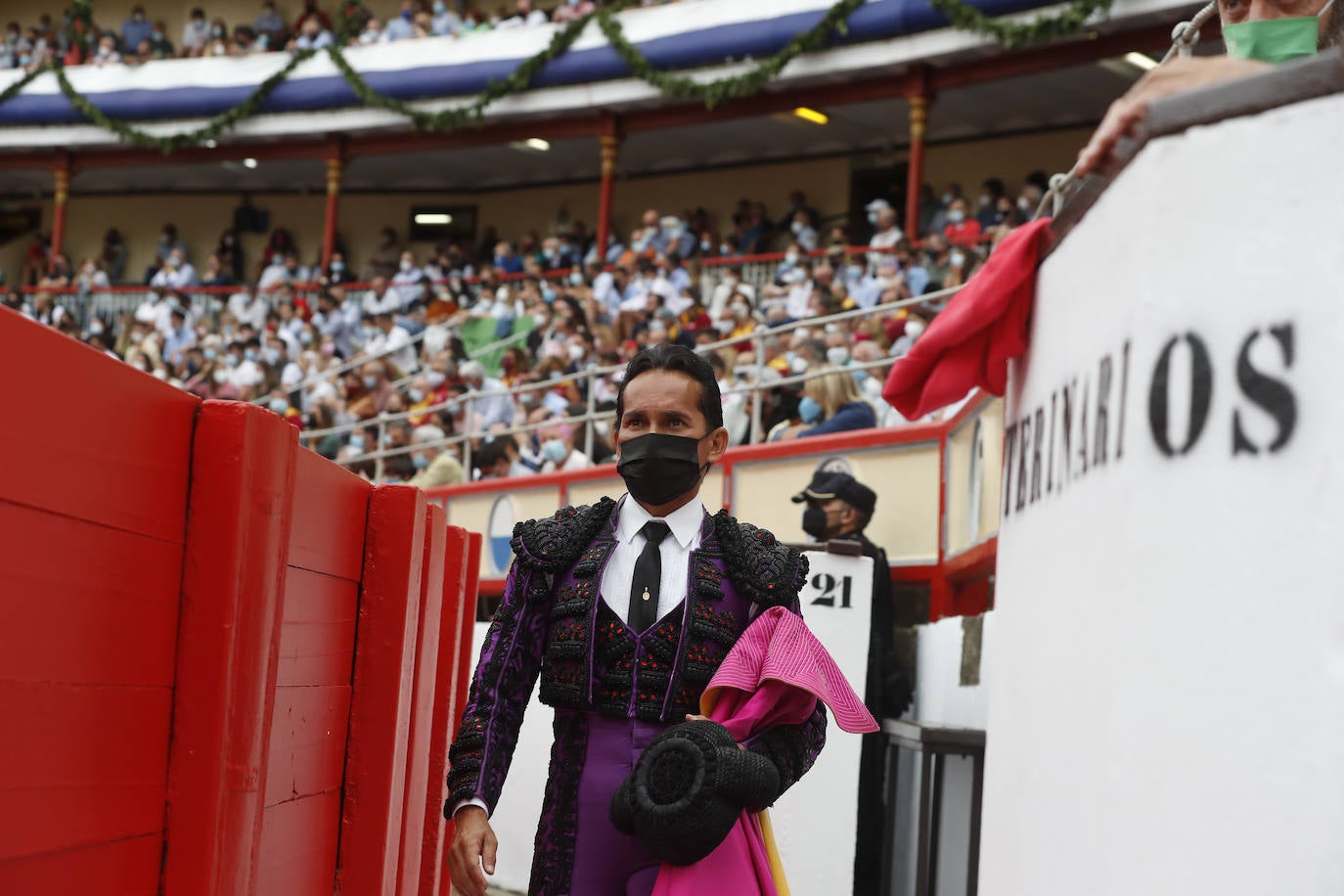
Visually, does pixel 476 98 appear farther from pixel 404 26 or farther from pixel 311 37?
pixel 311 37

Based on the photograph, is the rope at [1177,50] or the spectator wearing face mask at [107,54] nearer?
the rope at [1177,50]

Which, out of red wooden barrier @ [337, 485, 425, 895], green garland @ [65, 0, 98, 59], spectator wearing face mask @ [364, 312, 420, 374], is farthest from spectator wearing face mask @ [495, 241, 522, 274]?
red wooden barrier @ [337, 485, 425, 895]

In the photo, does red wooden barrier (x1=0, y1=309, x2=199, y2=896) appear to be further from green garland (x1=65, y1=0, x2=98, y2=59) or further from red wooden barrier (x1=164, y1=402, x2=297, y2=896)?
green garland (x1=65, y1=0, x2=98, y2=59)

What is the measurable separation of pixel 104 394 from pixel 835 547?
4.14m

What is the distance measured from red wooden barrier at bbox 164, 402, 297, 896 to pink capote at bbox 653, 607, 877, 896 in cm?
80

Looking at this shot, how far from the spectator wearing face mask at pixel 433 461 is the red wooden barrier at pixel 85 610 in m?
10.5

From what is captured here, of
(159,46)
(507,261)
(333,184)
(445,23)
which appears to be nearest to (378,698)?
(507,261)

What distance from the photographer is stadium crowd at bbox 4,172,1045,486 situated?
414 inches

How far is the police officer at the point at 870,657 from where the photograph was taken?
17.9ft

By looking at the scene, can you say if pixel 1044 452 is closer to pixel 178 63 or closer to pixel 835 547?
pixel 835 547

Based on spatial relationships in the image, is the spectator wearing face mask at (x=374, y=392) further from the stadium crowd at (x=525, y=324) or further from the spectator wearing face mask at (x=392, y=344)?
the spectator wearing face mask at (x=392, y=344)

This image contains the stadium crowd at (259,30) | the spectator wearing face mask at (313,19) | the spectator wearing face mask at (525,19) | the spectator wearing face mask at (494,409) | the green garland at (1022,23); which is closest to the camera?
the spectator wearing face mask at (494,409)

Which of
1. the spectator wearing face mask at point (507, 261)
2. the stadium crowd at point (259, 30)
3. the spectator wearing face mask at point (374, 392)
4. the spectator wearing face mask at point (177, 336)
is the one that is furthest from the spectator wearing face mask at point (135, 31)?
the spectator wearing face mask at point (374, 392)

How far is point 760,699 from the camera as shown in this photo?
2.56m
